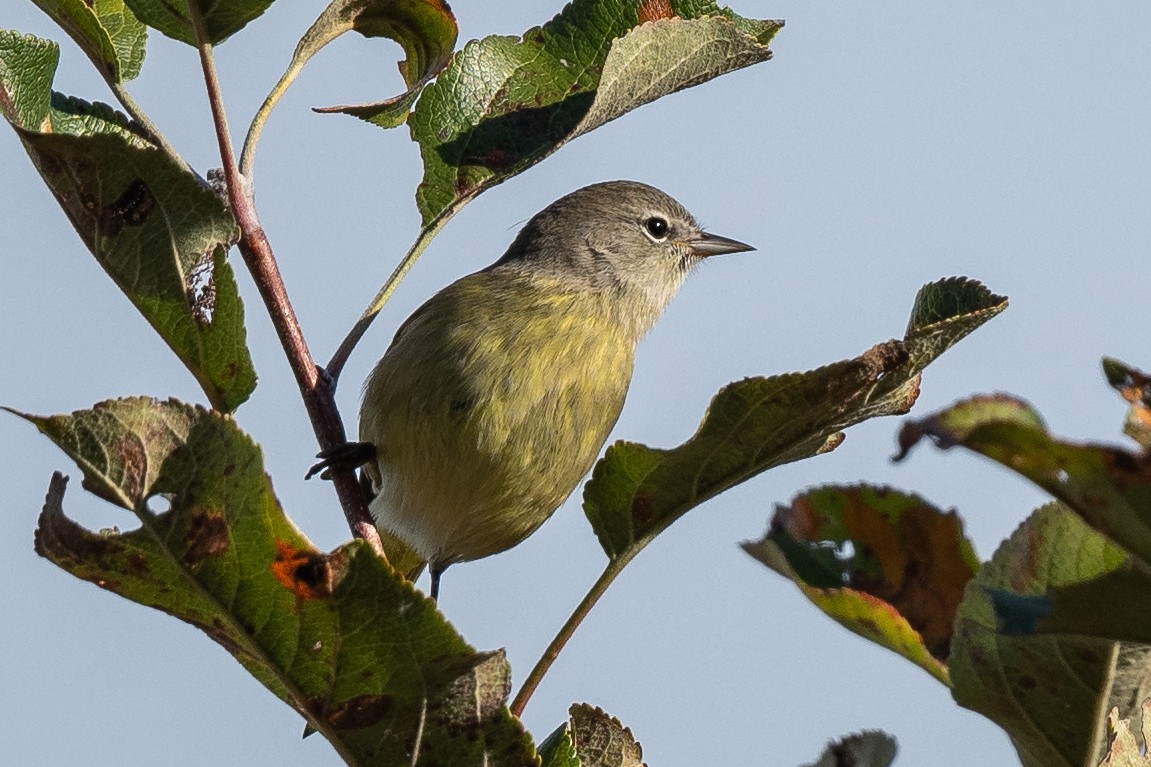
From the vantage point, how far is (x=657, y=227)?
5.57m

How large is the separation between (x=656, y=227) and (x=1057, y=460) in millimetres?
4504

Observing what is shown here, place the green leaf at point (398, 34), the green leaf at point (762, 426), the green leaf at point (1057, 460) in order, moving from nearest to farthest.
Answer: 1. the green leaf at point (1057, 460)
2. the green leaf at point (762, 426)
3. the green leaf at point (398, 34)

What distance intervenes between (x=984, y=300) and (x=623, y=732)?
2.49ft

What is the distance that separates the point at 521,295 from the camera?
432cm

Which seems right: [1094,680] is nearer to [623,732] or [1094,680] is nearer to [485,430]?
[623,732]

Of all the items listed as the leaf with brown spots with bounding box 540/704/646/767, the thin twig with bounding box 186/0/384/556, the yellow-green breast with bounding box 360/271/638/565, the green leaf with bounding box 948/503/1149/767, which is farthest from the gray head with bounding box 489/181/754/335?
the green leaf with bounding box 948/503/1149/767

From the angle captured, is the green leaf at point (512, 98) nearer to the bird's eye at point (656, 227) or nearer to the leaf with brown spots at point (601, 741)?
the leaf with brown spots at point (601, 741)

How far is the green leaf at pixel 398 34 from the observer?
233 centimetres

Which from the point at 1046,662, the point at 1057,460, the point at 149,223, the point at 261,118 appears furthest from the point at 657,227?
the point at 1057,460

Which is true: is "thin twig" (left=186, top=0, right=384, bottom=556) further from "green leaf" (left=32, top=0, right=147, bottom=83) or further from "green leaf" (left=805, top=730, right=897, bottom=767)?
"green leaf" (left=805, top=730, right=897, bottom=767)

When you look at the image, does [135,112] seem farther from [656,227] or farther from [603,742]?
[656,227]

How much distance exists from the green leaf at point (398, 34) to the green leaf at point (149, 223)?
35 cm

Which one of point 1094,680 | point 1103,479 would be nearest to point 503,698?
point 1094,680

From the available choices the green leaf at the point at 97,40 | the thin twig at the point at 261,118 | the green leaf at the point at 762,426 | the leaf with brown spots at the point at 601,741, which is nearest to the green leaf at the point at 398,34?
the thin twig at the point at 261,118
